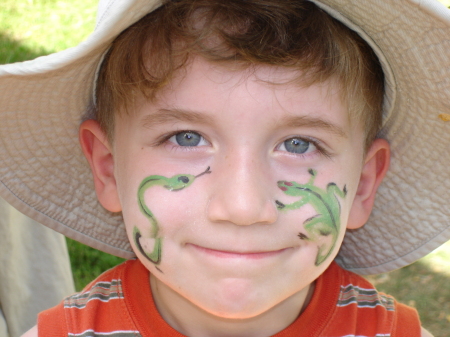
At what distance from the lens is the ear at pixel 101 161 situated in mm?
1987

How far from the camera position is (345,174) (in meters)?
1.79

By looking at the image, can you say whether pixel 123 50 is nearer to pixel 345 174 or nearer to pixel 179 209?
pixel 179 209

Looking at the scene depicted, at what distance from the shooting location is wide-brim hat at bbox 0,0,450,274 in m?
1.56

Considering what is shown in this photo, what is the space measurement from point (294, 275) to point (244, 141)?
0.43 metres

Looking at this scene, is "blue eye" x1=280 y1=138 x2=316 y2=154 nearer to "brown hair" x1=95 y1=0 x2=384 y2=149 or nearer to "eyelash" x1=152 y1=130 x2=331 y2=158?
"eyelash" x1=152 y1=130 x2=331 y2=158

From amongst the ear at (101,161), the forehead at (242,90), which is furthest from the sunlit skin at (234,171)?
the ear at (101,161)

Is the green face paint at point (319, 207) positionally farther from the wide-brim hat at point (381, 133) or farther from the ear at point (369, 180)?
the wide-brim hat at point (381, 133)

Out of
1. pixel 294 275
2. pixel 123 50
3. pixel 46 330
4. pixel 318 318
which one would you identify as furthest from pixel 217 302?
pixel 123 50

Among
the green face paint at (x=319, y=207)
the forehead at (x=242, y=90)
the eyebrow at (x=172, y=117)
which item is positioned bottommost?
the green face paint at (x=319, y=207)

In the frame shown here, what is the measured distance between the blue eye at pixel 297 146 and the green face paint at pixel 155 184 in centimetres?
24

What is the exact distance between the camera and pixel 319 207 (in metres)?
1.71

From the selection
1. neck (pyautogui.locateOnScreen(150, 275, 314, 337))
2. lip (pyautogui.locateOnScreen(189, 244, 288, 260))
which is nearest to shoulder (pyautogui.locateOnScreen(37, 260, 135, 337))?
neck (pyautogui.locateOnScreen(150, 275, 314, 337))

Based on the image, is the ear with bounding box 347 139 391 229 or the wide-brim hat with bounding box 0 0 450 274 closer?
the wide-brim hat with bounding box 0 0 450 274

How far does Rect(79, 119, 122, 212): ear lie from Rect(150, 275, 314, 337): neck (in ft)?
1.15
